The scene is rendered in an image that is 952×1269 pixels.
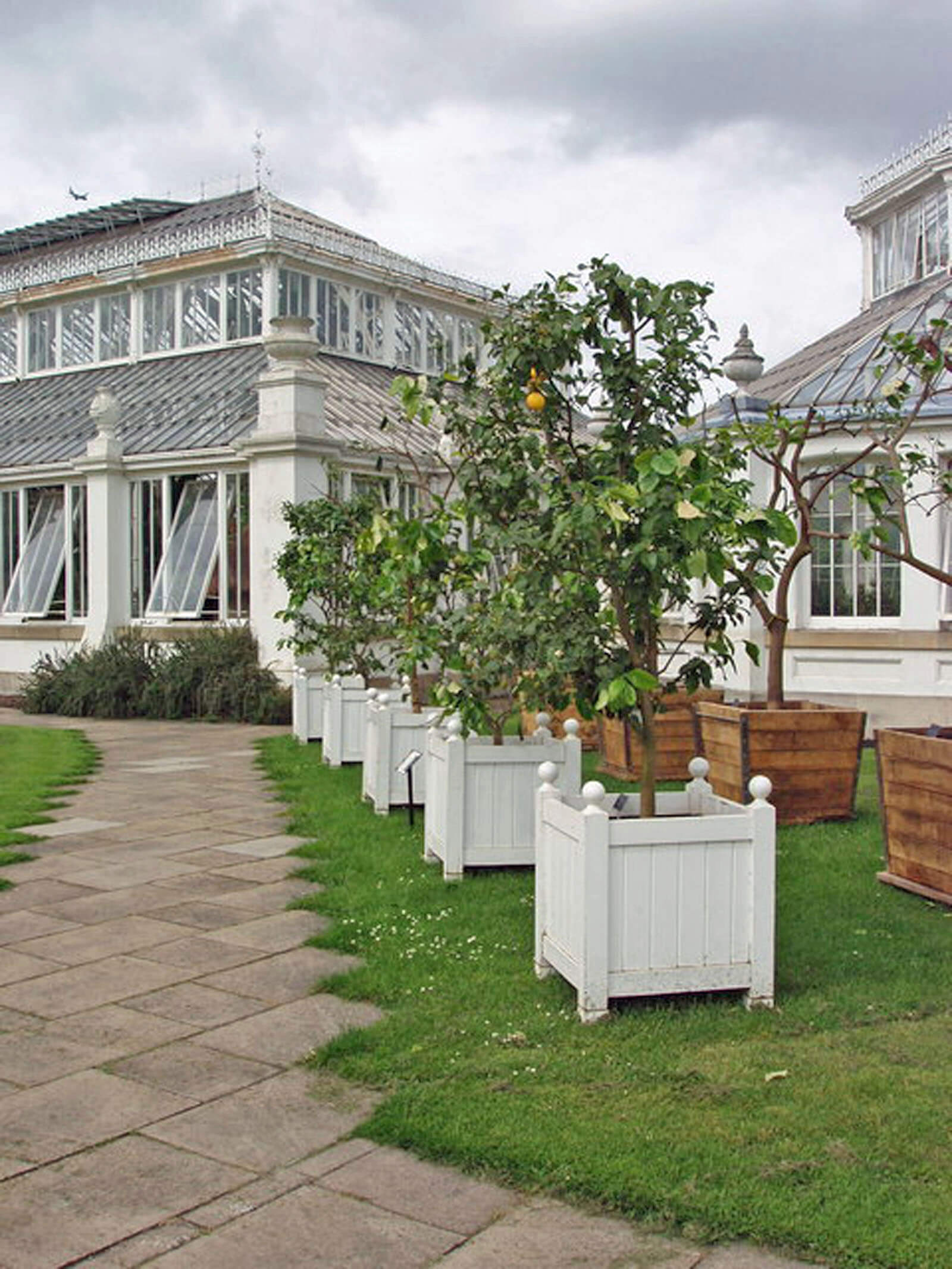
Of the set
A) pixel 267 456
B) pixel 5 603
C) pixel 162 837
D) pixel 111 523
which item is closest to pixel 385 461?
pixel 267 456

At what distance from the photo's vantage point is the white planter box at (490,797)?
7574mm

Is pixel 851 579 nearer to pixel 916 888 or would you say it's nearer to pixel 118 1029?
pixel 916 888

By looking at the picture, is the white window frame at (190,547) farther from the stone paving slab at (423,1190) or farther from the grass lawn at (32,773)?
the stone paving slab at (423,1190)

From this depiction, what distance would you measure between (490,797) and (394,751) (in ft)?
7.25

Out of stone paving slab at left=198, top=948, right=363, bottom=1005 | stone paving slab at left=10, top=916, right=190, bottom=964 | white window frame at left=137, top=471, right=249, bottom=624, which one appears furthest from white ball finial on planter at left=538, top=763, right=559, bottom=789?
white window frame at left=137, top=471, right=249, bottom=624

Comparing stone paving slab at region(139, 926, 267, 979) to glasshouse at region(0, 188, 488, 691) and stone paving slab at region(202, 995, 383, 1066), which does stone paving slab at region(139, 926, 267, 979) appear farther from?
glasshouse at region(0, 188, 488, 691)

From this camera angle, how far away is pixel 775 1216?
3.46 m

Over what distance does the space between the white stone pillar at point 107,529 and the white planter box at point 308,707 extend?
684cm

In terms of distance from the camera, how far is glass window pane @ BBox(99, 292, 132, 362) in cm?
2559

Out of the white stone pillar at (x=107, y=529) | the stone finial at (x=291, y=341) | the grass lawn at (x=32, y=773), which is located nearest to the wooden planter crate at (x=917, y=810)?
the grass lawn at (x=32, y=773)

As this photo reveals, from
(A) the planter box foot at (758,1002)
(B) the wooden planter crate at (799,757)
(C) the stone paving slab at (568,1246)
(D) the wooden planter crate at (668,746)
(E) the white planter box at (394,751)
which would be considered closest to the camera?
(C) the stone paving slab at (568,1246)

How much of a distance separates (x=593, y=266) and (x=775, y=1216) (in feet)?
13.1

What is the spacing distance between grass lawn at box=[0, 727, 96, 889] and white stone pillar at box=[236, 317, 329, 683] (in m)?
3.31

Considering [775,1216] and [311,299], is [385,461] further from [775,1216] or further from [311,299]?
[775,1216]
